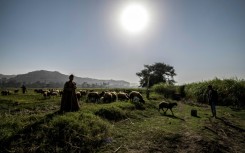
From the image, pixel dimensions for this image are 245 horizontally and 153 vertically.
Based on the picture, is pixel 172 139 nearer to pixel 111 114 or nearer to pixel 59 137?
pixel 111 114

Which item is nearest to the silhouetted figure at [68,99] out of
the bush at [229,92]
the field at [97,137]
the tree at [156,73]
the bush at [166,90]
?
the field at [97,137]

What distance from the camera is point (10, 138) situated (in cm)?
795

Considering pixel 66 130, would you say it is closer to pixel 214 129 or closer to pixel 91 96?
pixel 214 129

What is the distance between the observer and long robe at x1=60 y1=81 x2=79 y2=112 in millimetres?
12742

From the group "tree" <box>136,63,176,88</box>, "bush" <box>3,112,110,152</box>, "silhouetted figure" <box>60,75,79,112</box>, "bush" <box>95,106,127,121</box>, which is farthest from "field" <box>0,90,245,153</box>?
"tree" <box>136,63,176,88</box>

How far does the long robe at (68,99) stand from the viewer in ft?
41.8

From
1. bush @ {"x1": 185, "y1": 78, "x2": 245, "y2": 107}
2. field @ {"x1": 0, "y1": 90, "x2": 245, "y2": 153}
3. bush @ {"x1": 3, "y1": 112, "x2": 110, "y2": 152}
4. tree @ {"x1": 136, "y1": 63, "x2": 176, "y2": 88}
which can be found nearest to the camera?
bush @ {"x1": 3, "y1": 112, "x2": 110, "y2": 152}

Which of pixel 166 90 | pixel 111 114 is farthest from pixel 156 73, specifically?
pixel 111 114

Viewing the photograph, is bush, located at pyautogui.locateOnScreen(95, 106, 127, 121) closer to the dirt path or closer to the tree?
the dirt path

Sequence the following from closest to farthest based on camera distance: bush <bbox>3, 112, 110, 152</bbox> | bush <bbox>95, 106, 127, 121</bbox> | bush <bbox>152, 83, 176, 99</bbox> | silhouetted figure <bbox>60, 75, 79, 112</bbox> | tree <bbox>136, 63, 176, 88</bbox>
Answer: bush <bbox>3, 112, 110, 152</bbox> < silhouetted figure <bbox>60, 75, 79, 112</bbox> < bush <bbox>95, 106, 127, 121</bbox> < bush <bbox>152, 83, 176, 99</bbox> < tree <bbox>136, 63, 176, 88</bbox>

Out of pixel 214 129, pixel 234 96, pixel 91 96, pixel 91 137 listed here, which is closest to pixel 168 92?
pixel 234 96

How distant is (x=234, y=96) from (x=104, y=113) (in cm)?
1803

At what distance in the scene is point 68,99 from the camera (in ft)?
42.1

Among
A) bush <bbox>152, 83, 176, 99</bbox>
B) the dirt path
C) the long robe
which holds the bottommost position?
the dirt path
